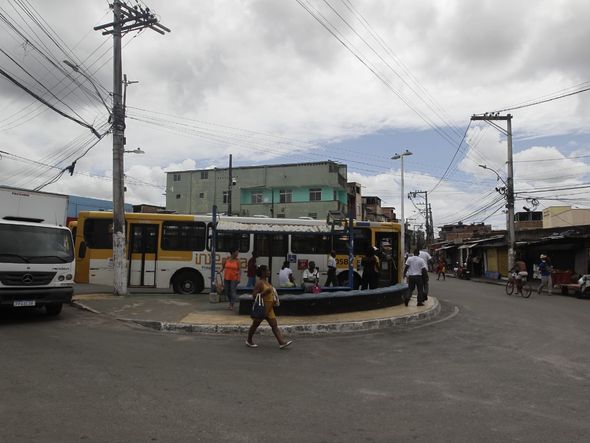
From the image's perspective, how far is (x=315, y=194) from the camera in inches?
2018

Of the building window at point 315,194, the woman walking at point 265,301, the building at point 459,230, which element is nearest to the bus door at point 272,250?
the woman walking at point 265,301

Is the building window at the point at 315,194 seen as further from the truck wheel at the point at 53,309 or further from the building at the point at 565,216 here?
the truck wheel at the point at 53,309

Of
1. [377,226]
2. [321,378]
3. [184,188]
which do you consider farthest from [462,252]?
[321,378]

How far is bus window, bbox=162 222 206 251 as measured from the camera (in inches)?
666

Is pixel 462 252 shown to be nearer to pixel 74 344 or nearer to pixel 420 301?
pixel 420 301

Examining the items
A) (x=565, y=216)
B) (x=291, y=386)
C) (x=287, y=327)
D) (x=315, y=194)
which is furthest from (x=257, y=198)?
(x=291, y=386)

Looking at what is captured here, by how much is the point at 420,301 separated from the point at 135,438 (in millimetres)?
10931

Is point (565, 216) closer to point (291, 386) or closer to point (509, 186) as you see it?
point (509, 186)

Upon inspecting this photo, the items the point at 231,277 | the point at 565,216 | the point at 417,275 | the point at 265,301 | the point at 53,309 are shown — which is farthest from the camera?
the point at 565,216

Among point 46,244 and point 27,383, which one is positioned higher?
point 46,244

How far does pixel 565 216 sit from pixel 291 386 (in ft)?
177

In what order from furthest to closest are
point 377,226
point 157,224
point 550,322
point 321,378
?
point 377,226 < point 157,224 < point 550,322 < point 321,378

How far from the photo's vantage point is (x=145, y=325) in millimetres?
10836

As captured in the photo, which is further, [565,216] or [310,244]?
[565,216]
